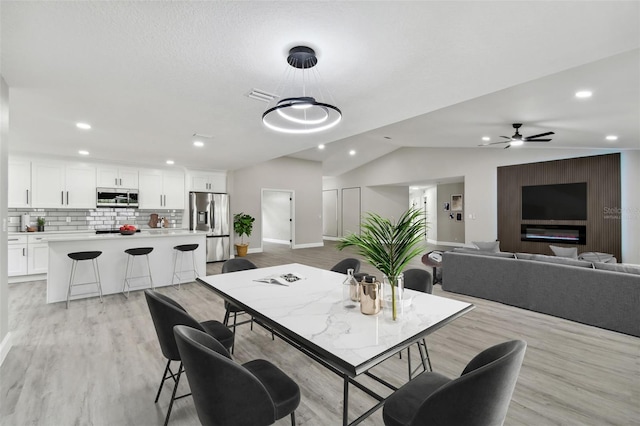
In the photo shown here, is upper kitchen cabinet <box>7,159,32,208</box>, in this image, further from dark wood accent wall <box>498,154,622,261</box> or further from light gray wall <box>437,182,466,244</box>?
light gray wall <box>437,182,466,244</box>

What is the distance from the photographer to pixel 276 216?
12.8 meters

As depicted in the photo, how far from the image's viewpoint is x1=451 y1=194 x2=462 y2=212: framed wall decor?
1064 cm

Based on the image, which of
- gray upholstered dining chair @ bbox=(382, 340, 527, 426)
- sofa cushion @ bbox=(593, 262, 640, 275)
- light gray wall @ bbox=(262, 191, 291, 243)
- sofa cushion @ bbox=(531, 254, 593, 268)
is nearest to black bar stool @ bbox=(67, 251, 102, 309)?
gray upholstered dining chair @ bbox=(382, 340, 527, 426)

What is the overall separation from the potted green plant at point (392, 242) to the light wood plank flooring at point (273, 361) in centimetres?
105

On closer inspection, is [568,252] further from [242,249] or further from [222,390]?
[242,249]

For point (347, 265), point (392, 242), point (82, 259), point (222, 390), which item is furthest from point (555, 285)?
point (82, 259)

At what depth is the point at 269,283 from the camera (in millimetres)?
2414

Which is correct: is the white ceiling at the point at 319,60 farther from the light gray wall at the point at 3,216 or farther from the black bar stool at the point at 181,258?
the black bar stool at the point at 181,258

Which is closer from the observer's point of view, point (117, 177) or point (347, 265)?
point (347, 265)

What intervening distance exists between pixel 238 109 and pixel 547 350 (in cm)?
407

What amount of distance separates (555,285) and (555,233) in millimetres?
4287

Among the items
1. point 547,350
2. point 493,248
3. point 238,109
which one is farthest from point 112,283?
point 493,248

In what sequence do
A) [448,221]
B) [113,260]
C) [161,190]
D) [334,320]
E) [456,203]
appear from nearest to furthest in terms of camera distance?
[334,320]
[113,260]
[161,190]
[456,203]
[448,221]

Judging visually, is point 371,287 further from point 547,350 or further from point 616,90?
point 616,90
